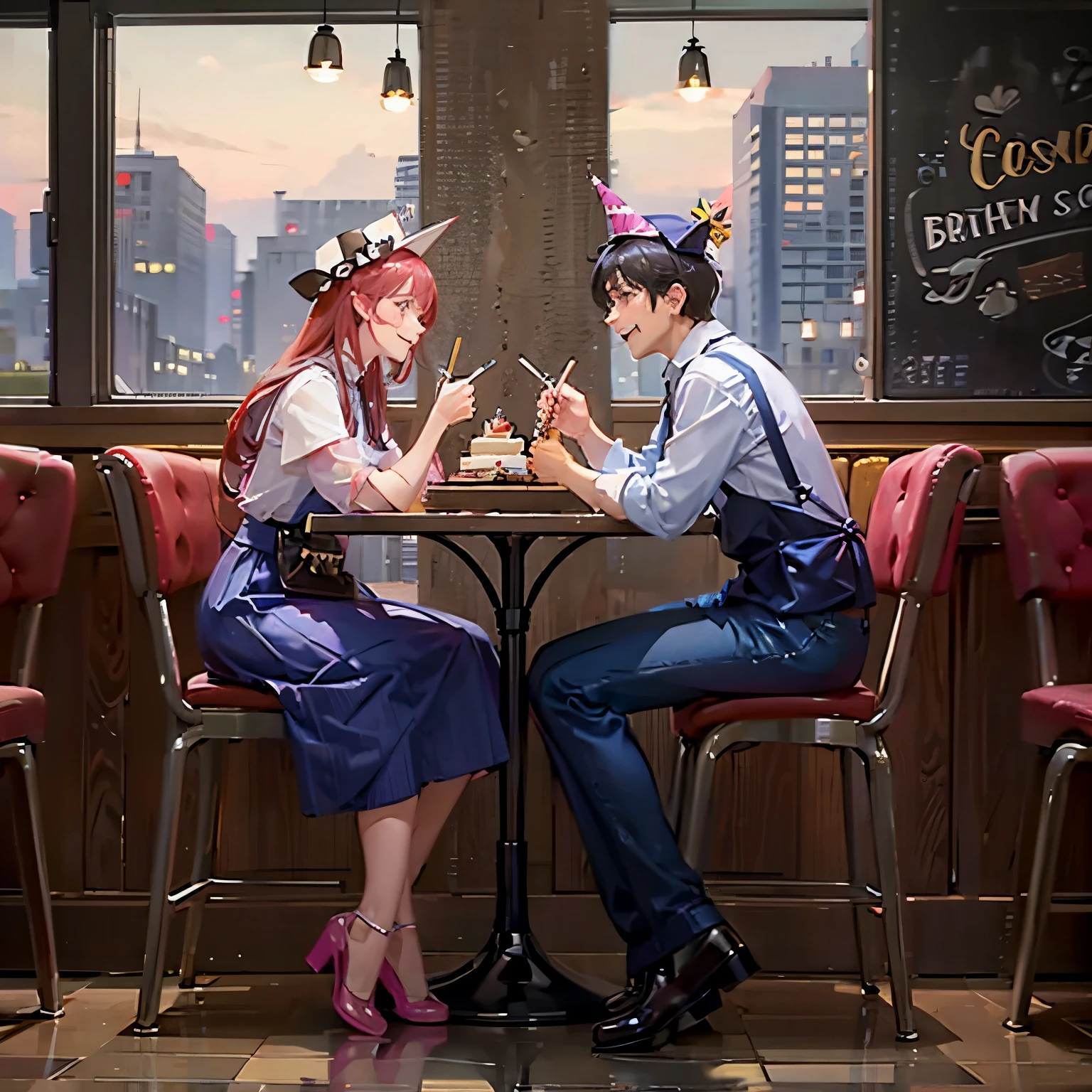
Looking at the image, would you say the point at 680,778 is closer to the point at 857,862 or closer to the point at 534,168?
the point at 857,862

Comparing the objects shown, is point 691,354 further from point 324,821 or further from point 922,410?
point 324,821

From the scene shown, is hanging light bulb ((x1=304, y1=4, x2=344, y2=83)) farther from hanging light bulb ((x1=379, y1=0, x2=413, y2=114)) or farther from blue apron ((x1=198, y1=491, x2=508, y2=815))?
blue apron ((x1=198, y1=491, x2=508, y2=815))

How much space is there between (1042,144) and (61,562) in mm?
2395

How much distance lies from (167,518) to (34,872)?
0.75 meters

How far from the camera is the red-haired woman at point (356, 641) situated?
2.29 meters

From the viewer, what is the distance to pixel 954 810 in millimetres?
2906

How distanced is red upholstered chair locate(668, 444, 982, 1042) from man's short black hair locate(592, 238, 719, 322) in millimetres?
514

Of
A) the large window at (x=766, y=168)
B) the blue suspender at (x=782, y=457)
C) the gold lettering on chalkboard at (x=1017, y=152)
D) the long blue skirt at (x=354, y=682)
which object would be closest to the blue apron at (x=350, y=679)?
the long blue skirt at (x=354, y=682)

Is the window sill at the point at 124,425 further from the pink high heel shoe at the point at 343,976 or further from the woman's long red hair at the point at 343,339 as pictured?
the pink high heel shoe at the point at 343,976

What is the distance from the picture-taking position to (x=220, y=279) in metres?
3.11

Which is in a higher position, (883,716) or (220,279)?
(220,279)

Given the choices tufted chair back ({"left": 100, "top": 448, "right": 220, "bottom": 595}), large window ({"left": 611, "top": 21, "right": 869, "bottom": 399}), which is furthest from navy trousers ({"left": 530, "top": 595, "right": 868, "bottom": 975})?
large window ({"left": 611, "top": 21, "right": 869, "bottom": 399})

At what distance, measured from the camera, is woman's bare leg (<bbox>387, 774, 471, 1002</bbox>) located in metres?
2.39

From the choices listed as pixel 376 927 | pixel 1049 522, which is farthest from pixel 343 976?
pixel 1049 522
